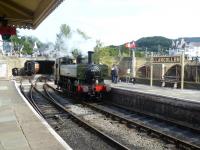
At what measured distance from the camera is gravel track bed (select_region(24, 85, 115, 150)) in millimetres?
10336

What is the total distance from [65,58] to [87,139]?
50.6 ft

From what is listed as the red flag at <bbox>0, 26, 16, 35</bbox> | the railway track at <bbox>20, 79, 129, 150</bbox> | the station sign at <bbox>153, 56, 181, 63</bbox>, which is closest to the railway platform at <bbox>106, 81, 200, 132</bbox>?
the railway track at <bbox>20, 79, 129, 150</bbox>

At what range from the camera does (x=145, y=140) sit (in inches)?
436

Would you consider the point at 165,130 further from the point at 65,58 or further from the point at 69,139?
the point at 65,58

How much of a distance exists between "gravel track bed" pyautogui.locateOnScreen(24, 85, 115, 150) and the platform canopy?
3.75 meters

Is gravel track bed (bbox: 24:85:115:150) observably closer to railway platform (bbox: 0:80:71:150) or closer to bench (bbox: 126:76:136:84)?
railway platform (bbox: 0:80:71:150)

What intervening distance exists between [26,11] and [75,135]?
4432 mm

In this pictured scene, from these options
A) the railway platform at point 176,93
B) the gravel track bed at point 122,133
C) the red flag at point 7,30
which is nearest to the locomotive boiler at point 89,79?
the railway platform at point 176,93

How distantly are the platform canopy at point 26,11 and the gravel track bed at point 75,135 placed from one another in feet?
12.3

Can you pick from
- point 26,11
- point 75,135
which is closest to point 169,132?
point 75,135

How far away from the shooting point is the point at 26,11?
498 inches

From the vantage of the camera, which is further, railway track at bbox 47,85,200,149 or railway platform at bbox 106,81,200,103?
railway platform at bbox 106,81,200,103

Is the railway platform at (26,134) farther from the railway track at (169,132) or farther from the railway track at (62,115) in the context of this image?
the railway track at (169,132)

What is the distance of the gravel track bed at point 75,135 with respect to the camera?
33.9 feet
